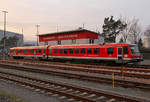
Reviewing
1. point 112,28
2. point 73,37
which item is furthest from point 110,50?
point 112,28

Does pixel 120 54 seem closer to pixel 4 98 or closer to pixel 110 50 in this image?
pixel 110 50

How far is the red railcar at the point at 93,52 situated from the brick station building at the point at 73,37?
10.4m

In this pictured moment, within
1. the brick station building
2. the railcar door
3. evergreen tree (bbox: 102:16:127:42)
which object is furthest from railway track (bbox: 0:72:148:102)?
evergreen tree (bbox: 102:16:127:42)

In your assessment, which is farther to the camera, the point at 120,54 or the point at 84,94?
the point at 120,54

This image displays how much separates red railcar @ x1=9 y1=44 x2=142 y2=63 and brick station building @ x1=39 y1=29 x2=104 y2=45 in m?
10.4

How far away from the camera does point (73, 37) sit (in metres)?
36.0

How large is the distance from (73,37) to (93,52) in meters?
16.6

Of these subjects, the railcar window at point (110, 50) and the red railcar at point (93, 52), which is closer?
the red railcar at point (93, 52)

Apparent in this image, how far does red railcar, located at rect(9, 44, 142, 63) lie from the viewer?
57.5 ft

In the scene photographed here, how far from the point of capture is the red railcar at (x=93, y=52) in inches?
690

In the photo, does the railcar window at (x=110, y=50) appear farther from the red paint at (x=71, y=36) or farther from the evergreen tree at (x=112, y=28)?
the evergreen tree at (x=112, y=28)

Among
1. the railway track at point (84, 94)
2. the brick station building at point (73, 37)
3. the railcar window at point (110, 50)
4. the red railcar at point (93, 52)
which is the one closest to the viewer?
the railway track at point (84, 94)

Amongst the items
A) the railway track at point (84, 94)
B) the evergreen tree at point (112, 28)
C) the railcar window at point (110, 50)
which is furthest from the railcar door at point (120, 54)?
the evergreen tree at point (112, 28)

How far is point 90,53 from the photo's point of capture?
20.3m
